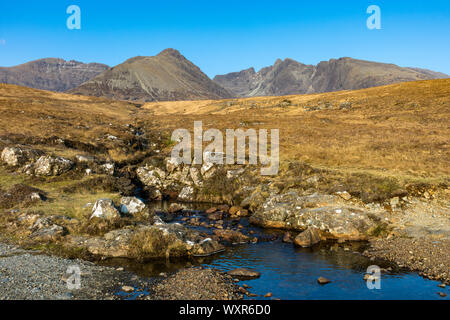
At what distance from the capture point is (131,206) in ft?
87.1

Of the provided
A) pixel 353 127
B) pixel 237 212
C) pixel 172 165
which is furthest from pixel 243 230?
pixel 353 127

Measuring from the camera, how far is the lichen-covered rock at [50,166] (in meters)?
32.9

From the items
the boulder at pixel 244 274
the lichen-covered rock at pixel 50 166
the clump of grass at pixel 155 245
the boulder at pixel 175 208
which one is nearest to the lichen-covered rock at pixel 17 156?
the lichen-covered rock at pixel 50 166

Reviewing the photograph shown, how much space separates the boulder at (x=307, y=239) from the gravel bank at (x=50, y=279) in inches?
508

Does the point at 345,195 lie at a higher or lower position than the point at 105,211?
higher

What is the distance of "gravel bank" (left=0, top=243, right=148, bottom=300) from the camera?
14.8m

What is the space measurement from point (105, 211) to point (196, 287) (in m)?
11.2

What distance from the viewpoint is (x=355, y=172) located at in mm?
34281

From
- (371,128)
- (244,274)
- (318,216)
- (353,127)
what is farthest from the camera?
(353,127)

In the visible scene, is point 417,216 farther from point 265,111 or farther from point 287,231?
point 265,111

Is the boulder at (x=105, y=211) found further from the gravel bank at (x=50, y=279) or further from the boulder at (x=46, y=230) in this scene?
the gravel bank at (x=50, y=279)

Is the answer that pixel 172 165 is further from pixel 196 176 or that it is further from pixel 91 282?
pixel 91 282

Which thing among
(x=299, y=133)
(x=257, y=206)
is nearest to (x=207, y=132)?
(x=299, y=133)

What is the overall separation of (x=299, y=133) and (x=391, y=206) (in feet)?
98.1
